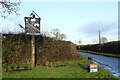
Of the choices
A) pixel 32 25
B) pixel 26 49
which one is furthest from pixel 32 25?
pixel 26 49

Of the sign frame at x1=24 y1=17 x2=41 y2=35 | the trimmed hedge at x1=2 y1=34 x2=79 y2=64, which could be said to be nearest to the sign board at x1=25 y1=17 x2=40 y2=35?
the sign frame at x1=24 y1=17 x2=41 y2=35

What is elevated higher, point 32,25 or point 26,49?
point 32,25

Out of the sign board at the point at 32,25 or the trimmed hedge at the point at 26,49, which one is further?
the trimmed hedge at the point at 26,49

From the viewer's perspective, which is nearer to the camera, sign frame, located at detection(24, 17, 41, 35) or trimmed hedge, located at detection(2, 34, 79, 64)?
sign frame, located at detection(24, 17, 41, 35)

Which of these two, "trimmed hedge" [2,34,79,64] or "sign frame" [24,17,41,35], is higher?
"sign frame" [24,17,41,35]

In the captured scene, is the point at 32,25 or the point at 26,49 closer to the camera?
the point at 32,25

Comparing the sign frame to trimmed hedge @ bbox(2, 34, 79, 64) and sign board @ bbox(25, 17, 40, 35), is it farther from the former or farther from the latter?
trimmed hedge @ bbox(2, 34, 79, 64)

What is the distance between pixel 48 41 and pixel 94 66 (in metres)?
6.40

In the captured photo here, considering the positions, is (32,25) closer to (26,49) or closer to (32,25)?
(32,25)

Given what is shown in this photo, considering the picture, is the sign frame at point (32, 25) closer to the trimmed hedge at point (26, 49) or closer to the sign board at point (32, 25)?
the sign board at point (32, 25)

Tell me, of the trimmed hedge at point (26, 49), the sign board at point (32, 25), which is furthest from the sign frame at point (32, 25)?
the trimmed hedge at point (26, 49)

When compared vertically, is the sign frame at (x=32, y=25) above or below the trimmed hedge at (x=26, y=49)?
above

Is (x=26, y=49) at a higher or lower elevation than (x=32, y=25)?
lower

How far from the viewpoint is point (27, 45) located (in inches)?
449
